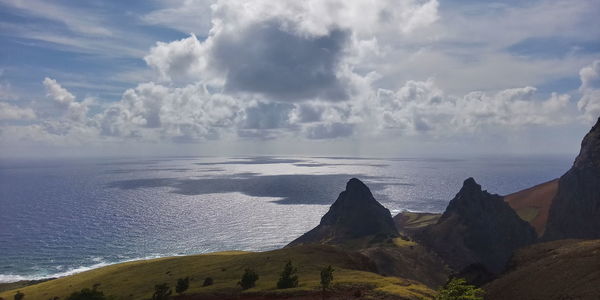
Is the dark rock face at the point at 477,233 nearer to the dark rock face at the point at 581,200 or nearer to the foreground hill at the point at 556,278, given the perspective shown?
the dark rock face at the point at 581,200

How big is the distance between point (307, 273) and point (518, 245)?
415 feet

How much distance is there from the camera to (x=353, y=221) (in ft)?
576

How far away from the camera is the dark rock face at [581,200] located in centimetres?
14025

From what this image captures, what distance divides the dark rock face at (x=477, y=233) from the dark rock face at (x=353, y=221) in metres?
18.7

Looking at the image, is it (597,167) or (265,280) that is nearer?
(265,280)

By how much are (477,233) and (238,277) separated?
124m

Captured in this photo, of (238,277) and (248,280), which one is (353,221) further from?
(248,280)

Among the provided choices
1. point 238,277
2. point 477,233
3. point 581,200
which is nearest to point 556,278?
point 238,277

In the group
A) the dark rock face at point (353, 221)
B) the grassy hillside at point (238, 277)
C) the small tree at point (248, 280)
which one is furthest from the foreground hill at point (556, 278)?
the dark rock face at point (353, 221)

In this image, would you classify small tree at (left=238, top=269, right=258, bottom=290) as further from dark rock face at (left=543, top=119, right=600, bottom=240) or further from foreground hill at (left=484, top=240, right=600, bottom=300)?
dark rock face at (left=543, top=119, right=600, bottom=240)

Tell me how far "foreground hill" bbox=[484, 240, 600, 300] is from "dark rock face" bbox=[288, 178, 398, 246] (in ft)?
333

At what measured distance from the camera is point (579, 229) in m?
143

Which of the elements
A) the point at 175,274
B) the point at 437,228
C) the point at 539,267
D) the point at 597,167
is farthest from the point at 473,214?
the point at 175,274

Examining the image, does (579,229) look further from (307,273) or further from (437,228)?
(307,273)
